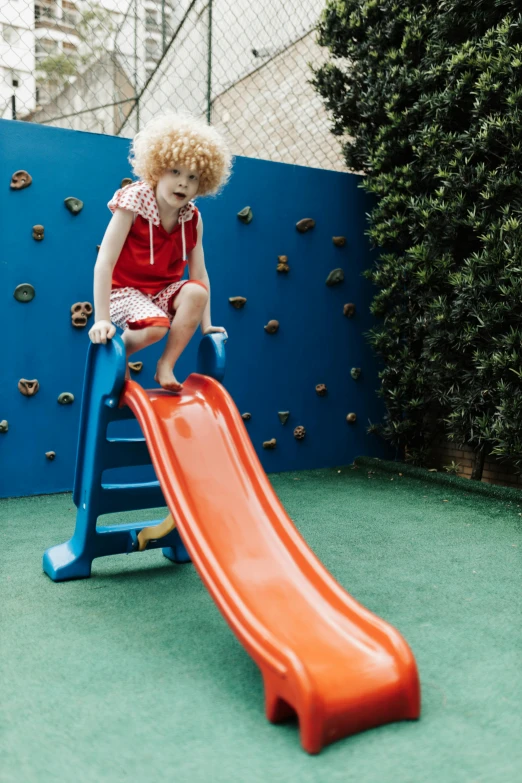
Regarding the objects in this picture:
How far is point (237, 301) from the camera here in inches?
173

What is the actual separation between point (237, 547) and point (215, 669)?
1.11ft

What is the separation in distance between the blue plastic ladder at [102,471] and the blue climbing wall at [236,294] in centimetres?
132

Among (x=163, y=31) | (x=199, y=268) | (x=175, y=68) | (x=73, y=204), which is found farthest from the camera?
(x=163, y=31)

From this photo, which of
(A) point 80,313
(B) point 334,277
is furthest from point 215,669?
(B) point 334,277

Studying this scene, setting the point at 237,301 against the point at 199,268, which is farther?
the point at 237,301

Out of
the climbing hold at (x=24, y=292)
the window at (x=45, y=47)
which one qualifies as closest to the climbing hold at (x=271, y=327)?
the climbing hold at (x=24, y=292)

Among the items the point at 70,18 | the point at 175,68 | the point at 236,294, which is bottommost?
the point at 236,294

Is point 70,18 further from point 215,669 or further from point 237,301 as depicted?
point 215,669

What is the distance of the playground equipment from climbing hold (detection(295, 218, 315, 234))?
2.17m

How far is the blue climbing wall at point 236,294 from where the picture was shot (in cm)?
379

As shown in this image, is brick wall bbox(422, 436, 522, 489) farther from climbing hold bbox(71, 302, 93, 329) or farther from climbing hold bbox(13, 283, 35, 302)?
climbing hold bbox(13, 283, 35, 302)

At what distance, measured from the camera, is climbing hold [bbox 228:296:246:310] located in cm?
437

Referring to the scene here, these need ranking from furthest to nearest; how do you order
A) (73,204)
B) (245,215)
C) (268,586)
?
(245,215) → (73,204) → (268,586)

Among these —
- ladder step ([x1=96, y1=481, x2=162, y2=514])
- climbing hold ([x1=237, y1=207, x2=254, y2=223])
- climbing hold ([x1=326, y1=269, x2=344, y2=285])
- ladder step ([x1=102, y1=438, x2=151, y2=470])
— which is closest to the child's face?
ladder step ([x1=102, y1=438, x2=151, y2=470])
